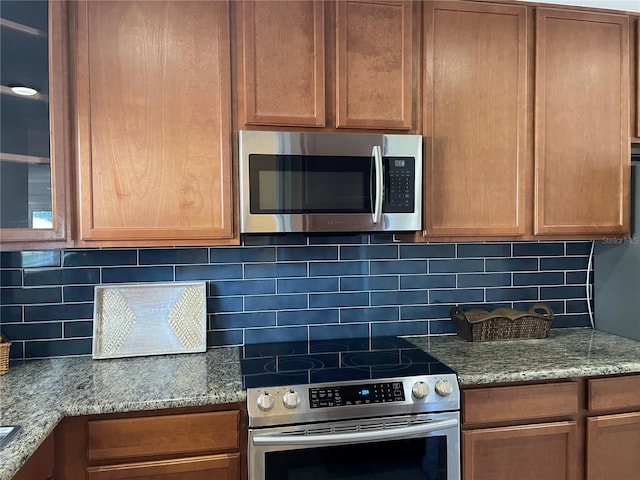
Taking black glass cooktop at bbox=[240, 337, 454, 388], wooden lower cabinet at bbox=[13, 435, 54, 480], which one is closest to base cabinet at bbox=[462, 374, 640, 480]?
black glass cooktop at bbox=[240, 337, 454, 388]

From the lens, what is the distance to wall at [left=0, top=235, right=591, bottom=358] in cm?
187

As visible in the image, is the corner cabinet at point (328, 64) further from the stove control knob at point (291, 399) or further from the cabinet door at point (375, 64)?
the stove control knob at point (291, 399)

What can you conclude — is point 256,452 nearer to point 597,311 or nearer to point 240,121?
point 240,121

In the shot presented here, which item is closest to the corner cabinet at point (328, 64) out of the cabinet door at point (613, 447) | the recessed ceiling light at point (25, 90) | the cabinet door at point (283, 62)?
the cabinet door at point (283, 62)

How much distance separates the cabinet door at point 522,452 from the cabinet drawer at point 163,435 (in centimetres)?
85

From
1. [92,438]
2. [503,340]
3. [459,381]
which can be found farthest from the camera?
[503,340]

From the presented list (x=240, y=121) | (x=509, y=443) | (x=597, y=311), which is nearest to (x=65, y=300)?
(x=240, y=121)

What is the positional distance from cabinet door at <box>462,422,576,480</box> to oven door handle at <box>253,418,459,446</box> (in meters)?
0.14

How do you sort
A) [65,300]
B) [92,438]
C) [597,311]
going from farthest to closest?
[597,311], [65,300], [92,438]

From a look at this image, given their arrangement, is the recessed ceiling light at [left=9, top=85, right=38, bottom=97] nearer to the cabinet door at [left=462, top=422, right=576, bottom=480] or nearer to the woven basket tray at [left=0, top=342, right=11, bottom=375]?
the woven basket tray at [left=0, top=342, right=11, bottom=375]

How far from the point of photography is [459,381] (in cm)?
158

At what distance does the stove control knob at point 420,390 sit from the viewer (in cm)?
154

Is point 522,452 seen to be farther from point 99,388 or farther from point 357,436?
point 99,388

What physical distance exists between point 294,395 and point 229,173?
32.7 inches
